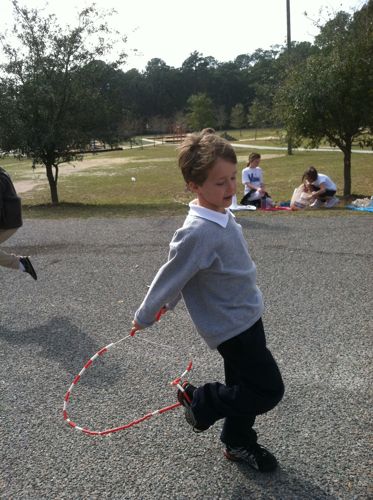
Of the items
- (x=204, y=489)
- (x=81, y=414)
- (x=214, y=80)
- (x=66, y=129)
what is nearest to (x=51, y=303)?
(x=81, y=414)

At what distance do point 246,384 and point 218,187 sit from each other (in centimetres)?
107

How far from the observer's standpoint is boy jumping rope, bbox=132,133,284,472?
8.50 feet

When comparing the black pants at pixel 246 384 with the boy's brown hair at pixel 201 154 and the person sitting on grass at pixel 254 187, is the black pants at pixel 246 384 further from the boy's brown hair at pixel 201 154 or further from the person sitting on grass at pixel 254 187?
the person sitting on grass at pixel 254 187

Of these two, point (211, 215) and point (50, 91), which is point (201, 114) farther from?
point (211, 215)

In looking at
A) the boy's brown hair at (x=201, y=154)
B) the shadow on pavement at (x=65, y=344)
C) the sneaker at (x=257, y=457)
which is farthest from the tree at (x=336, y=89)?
the sneaker at (x=257, y=457)

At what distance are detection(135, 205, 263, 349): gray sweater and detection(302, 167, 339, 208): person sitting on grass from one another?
1025cm

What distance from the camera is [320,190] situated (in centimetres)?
1268

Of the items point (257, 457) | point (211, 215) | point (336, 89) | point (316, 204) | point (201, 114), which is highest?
point (201, 114)

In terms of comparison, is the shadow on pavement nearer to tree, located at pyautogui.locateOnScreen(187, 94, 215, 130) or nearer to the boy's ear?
the boy's ear

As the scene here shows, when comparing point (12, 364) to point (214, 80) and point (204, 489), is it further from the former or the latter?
point (214, 80)

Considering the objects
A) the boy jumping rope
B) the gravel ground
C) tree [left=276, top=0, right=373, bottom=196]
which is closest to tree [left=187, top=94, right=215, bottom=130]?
tree [left=276, top=0, right=373, bottom=196]

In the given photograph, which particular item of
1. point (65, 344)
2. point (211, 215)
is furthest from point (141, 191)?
point (211, 215)

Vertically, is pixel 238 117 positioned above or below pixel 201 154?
above

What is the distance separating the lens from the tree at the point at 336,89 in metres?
14.1
